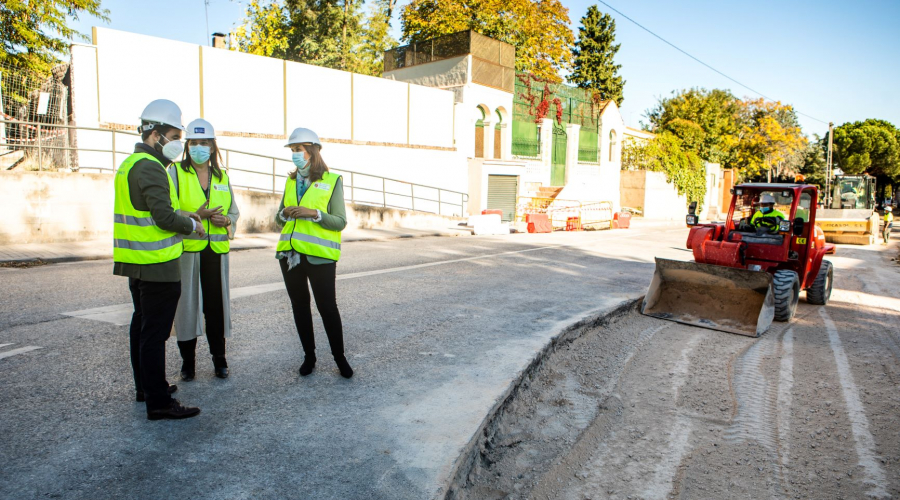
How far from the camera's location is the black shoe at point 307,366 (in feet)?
15.4

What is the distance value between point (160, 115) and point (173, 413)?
1814mm

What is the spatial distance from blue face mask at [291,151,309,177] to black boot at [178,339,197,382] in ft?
4.68

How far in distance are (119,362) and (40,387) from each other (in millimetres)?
649

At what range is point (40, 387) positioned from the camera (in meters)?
4.23

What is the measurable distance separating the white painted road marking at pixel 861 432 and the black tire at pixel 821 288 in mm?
2993

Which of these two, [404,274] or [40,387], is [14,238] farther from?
[40,387]

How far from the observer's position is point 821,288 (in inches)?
375

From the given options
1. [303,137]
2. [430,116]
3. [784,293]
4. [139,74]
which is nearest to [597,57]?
[430,116]

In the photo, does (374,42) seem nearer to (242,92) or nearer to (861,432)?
(242,92)

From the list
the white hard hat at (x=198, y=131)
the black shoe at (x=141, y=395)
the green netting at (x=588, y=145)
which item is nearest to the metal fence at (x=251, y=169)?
the white hard hat at (x=198, y=131)

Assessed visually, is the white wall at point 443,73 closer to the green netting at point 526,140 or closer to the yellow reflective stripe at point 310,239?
the green netting at point 526,140

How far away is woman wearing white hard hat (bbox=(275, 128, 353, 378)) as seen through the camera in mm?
4387

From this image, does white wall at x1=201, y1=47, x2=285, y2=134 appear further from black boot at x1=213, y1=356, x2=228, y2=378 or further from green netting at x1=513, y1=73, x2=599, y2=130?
green netting at x1=513, y1=73, x2=599, y2=130

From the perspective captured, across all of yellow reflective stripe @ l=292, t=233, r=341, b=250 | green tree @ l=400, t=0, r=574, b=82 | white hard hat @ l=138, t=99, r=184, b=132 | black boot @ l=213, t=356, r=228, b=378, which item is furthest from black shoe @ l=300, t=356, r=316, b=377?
green tree @ l=400, t=0, r=574, b=82
